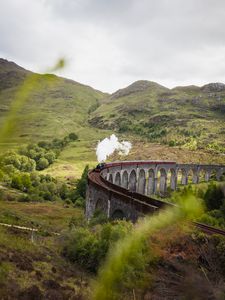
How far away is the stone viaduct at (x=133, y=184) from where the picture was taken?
88.9 feet

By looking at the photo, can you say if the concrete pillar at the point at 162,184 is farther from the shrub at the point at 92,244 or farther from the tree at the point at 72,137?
the tree at the point at 72,137

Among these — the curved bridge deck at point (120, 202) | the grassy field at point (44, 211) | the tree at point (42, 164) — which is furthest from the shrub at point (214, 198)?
the tree at point (42, 164)

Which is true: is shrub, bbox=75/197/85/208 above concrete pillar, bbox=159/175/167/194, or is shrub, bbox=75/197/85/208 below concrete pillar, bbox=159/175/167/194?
below

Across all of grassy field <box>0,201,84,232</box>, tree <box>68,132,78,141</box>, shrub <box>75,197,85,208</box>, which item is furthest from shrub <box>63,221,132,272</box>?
tree <box>68,132,78,141</box>

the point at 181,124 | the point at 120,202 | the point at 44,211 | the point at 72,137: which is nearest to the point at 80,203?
the point at 44,211

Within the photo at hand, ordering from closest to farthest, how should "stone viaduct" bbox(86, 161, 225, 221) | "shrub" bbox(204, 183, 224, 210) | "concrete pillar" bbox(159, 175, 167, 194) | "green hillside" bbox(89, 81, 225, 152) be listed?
"stone viaduct" bbox(86, 161, 225, 221) < "shrub" bbox(204, 183, 224, 210) < "concrete pillar" bbox(159, 175, 167, 194) < "green hillside" bbox(89, 81, 225, 152)

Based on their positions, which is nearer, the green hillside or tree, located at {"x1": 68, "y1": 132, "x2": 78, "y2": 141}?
the green hillside

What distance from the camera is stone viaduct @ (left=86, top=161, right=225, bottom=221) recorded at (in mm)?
27094

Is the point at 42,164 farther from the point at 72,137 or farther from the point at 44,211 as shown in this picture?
the point at 72,137

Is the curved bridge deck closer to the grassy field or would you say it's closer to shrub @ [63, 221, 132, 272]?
shrub @ [63, 221, 132, 272]

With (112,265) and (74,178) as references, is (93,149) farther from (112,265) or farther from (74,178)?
(112,265)

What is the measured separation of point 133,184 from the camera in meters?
64.8

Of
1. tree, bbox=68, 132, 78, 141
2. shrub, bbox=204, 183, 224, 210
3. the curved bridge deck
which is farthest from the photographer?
tree, bbox=68, 132, 78, 141

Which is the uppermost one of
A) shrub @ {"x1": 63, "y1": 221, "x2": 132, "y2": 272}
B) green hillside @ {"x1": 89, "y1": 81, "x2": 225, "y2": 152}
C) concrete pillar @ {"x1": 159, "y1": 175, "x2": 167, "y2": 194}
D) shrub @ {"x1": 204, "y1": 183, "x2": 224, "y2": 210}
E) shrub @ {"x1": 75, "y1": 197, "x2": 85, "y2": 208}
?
green hillside @ {"x1": 89, "y1": 81, "x2": 225, "y2": 152}
